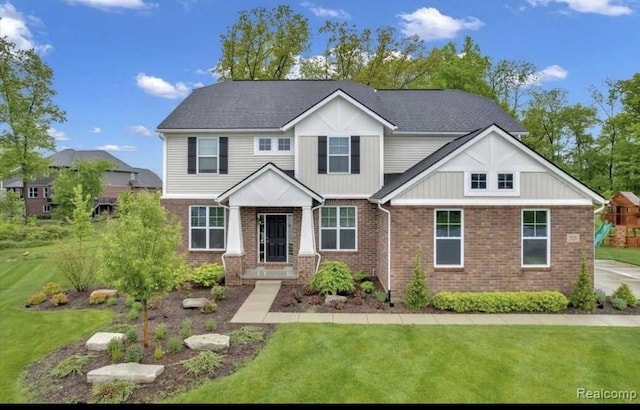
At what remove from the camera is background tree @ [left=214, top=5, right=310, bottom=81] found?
30.8m

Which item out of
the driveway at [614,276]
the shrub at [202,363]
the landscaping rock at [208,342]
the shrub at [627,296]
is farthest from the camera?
the driveway at [614,276]

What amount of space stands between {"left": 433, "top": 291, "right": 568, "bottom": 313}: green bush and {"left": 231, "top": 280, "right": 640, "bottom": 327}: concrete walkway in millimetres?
212

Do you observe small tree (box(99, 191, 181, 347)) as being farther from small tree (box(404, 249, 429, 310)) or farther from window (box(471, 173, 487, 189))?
window (box(471, 173, 487, 189))

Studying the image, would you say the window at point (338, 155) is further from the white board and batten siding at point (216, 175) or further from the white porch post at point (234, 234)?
the white porch post at point (234, 234)

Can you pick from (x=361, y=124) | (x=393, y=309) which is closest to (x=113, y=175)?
(x=361, y=124)

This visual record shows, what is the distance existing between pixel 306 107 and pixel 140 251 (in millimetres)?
11075

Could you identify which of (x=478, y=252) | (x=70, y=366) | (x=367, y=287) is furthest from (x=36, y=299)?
(x=478, y=252)

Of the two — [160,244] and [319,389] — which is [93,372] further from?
[319,389]

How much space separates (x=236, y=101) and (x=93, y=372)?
1307 centimetres

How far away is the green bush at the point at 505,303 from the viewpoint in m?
11.1

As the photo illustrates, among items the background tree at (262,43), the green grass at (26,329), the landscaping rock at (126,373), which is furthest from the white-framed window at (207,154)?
the background tree at (262,43)

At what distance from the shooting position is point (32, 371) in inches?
301

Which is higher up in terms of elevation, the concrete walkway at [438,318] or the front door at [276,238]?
the front door at [276,238]

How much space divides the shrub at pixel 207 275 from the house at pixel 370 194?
51cm
